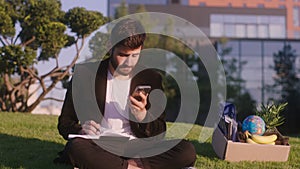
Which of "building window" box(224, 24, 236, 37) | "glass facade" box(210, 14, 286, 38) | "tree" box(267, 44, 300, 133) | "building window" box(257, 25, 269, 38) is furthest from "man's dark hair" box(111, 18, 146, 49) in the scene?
"building window" box(257, 25, 269, 38)

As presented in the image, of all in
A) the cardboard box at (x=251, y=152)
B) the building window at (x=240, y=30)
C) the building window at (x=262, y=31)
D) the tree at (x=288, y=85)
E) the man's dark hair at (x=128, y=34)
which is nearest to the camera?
the man's dark hair at (x=128, y=34)

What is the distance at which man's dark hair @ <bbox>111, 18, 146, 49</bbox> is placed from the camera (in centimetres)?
298

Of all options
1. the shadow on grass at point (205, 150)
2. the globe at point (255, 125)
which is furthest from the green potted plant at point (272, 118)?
the shadow on grass at point (205, 150)

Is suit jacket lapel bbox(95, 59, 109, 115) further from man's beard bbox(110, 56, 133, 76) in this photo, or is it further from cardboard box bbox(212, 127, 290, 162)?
cardboard box bbox(212, 127, 290, 162)

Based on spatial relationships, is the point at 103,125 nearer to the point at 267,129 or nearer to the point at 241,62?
the point at 267,129

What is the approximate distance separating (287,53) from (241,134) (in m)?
21.5

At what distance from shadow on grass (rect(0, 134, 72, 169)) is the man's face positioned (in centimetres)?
87

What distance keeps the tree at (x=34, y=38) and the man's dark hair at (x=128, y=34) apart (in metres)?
7.39

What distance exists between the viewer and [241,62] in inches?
961

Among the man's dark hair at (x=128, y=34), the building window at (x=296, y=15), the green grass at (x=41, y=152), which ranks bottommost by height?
the green grass at (x=41, y=152)

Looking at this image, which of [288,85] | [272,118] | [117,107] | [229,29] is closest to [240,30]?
[229,29]

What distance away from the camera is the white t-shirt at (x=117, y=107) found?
3.23 meters

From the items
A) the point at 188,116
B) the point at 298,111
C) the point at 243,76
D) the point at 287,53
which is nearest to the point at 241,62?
the point at 243,76

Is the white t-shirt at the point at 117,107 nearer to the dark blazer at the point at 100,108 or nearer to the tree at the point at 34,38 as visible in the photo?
the dark blazer at the point at 100,108
